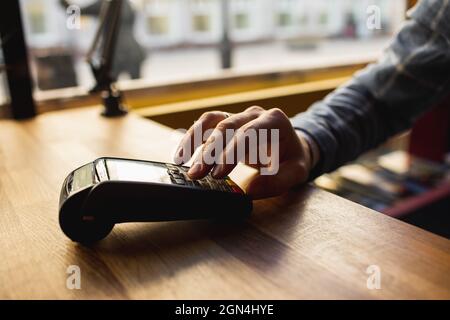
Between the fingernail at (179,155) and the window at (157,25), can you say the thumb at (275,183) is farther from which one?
the window at (157,25)

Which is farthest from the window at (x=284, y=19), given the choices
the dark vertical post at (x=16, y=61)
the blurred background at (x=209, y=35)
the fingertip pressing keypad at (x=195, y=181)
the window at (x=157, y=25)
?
the fingertip pressing keypad at (x=195, y=181)

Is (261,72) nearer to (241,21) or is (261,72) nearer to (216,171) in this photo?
(241,21)

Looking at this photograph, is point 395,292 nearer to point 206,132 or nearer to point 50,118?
point 206,132

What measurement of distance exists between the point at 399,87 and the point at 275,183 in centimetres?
51

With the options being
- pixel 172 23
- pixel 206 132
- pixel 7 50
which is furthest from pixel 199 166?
pixel 172 23

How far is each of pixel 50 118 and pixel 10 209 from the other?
0.77 metres

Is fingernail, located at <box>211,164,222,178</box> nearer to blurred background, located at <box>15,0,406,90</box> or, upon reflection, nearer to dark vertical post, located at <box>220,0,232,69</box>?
blurred background, located at <box>15,0,406,90</box>

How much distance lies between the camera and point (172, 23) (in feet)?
15.0

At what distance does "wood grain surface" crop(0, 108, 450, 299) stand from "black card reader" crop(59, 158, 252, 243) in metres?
0.03

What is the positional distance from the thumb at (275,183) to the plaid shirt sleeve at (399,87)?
0.26 meters

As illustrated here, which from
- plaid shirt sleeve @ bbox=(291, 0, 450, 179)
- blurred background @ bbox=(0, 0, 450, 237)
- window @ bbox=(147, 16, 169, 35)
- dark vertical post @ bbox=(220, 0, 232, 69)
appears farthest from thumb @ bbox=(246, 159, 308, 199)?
window @ bbox=(147, 16, 169, 35)

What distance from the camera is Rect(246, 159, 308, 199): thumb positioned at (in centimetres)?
68

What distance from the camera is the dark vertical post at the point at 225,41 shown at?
267cm

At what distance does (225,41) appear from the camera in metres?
2.74
